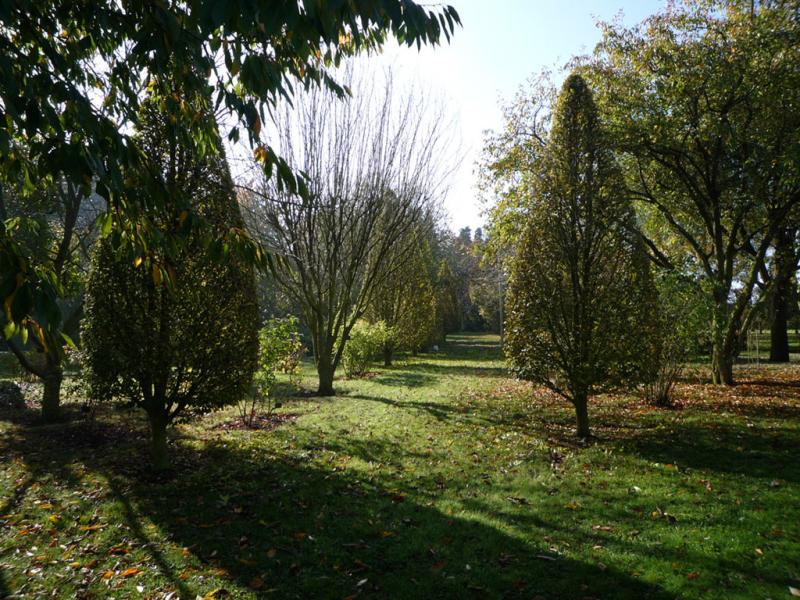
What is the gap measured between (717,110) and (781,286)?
9715mm

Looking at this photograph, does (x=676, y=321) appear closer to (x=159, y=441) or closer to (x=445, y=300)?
(x=159, y=441)

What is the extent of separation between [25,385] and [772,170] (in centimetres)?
2294

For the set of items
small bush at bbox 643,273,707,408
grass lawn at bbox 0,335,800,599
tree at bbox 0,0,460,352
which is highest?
tree at bbox 0,0,460,352

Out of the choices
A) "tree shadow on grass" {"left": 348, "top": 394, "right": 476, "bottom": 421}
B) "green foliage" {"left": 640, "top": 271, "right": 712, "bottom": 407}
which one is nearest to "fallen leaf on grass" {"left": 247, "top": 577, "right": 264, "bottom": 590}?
"tree shadow on grass" {"left": 348, "top": 394, "right": 476, "bottom": 421}

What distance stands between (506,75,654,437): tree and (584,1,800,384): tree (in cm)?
376

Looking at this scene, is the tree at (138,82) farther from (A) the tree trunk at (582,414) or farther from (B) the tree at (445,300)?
(B) the tree at (445,300)

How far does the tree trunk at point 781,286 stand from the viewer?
15.4 metres

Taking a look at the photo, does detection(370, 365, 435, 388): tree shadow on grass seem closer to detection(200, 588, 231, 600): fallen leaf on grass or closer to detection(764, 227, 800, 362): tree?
detection(764, 227, 800, 362): tree

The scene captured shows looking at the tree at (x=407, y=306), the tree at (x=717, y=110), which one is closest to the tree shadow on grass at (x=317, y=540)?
the tree at (x=717, y=110)

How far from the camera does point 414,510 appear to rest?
5.47 metres

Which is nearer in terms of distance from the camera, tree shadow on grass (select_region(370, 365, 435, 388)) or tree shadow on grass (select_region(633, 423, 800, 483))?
tree shadow on grass (select_region(633, 423, 800, 483))

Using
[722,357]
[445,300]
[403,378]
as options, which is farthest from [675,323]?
[445,300]

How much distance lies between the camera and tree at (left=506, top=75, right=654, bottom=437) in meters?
8.00

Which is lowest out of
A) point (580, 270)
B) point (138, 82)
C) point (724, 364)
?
point (724, 364)
